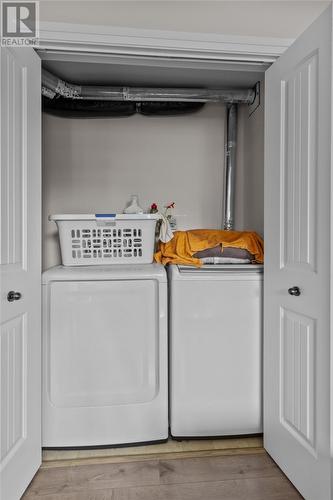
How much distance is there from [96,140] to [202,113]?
84 centimetres

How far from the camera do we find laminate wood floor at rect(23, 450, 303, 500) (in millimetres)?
1561

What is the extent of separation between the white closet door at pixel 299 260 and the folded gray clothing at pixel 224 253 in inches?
9.8

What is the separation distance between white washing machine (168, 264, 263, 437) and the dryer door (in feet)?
0.50

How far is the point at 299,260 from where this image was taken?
1.54 meters

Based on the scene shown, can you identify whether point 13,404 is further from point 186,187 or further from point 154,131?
point 154,131

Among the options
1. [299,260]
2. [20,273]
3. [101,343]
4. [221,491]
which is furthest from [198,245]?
[221,491]

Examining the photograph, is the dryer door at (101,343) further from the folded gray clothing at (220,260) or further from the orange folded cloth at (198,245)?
the folded gray clothing at (220,260)

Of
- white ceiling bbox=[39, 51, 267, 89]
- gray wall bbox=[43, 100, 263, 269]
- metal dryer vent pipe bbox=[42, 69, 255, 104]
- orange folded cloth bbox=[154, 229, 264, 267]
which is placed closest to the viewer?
white ceiling bbox=[39, 51, 267, 89]

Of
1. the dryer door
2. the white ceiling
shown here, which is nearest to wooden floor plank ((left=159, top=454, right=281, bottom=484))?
the dryer door

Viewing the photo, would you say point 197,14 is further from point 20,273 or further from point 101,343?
point 101,343

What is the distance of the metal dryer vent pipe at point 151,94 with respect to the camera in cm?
227

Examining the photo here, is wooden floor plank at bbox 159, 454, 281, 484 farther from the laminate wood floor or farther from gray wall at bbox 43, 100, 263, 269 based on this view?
gray wall at bbox 43, 100, 263, 269

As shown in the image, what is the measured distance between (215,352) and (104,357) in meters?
0.62

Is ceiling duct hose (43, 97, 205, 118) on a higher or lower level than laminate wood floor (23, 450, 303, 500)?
higher
